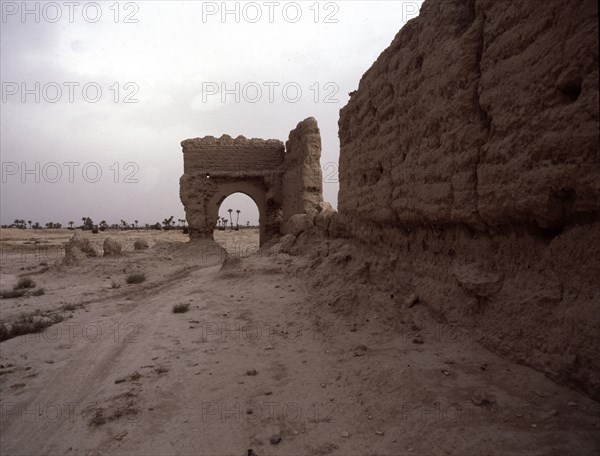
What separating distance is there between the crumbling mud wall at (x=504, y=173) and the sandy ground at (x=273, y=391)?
1.11ft

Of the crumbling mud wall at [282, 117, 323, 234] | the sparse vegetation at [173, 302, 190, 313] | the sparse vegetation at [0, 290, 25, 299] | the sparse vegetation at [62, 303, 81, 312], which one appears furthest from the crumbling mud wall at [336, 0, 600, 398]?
the sparse vegetation at [0, 290, 25, 299]

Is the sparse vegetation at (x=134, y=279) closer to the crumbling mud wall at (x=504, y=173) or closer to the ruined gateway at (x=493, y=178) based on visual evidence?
the ruined gateway at (x=493, y=178)

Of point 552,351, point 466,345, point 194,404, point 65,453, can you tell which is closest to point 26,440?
point 65,453

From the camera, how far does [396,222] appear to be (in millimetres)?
4402

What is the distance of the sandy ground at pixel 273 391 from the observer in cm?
214

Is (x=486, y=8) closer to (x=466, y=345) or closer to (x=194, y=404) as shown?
(x=466, y=345)

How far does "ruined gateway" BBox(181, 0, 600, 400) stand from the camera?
6.85 ft

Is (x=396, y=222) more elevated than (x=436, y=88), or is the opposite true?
(x=436, y=88)

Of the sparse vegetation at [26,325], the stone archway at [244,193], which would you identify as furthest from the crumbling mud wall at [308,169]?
the sparse vegetation at [26,325]

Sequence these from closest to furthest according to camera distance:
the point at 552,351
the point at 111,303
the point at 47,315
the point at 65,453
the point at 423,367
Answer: the point at 552,351, the point at 65,453, the point at 423,367, the point at 47,315, the point at 111,303

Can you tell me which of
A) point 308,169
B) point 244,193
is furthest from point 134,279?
point 244,193

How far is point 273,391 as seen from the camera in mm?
3242

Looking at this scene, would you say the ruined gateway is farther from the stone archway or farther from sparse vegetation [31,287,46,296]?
the stone archway

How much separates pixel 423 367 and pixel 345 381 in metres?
0.68
